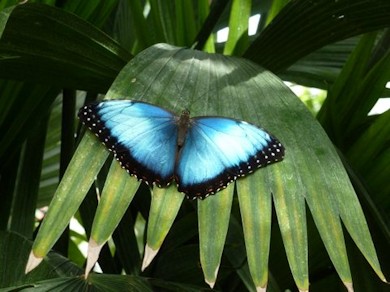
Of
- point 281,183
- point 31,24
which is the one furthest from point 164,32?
point 281,183
